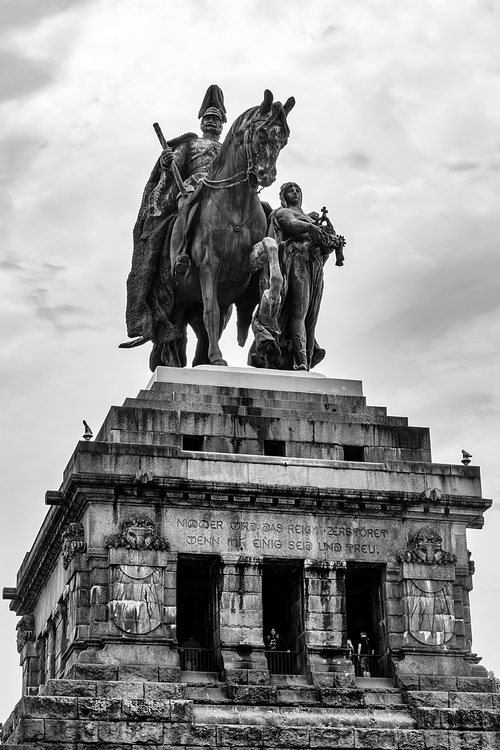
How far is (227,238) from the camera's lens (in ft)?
133

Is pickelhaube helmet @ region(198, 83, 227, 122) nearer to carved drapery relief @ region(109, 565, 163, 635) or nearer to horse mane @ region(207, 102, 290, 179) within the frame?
horse mane @ region(207, 102, 290, 179)

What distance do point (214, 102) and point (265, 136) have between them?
5.48 meters

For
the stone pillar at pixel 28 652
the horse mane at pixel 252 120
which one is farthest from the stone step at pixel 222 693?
the horse mane at pixel 252 120

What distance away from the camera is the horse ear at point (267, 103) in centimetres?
3931

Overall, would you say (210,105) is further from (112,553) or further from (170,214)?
(112,553)

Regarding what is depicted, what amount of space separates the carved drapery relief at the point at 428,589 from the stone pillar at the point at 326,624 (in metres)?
1.56

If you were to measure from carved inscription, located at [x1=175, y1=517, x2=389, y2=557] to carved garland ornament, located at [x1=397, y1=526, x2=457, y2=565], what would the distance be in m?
0.60

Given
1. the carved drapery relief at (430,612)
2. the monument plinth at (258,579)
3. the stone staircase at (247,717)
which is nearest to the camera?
the stone staircase at (247,717)

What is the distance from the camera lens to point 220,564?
3594cm

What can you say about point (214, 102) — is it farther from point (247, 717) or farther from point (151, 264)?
point (247, 717)

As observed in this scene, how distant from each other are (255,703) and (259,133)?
13829 mm

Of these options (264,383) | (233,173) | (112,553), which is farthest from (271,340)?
(112,553)

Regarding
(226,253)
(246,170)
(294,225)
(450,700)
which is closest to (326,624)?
(450,700)

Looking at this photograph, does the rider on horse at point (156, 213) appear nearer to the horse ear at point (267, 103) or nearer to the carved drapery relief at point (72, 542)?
the horse ear at point (267, 103)
